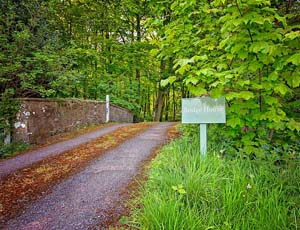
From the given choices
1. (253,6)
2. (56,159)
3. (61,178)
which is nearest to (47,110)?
(56,159)

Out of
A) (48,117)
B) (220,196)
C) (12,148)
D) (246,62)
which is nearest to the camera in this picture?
(220,196)

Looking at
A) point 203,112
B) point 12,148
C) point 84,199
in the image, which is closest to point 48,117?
point 12,148

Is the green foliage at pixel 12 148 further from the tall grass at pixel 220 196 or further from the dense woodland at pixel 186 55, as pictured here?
the tall grass at pixel 220 196

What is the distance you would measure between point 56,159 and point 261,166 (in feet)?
11.8

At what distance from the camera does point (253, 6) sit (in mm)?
2867

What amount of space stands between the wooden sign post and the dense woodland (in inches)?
6.0

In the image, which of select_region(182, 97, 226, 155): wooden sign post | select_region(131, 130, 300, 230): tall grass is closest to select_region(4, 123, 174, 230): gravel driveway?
select_region(131, 130, 300, 230): tall grass

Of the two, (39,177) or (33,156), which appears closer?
(39,177)

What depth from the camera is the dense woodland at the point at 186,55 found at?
9.80 feet

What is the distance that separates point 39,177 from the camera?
374cm

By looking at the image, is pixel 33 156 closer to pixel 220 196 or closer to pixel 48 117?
pixel 48 117

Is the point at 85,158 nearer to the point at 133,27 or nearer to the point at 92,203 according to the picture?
the point at 92,203

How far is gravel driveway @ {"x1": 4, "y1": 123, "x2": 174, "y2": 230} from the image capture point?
2.47 m

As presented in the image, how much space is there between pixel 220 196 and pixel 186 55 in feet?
8.28
